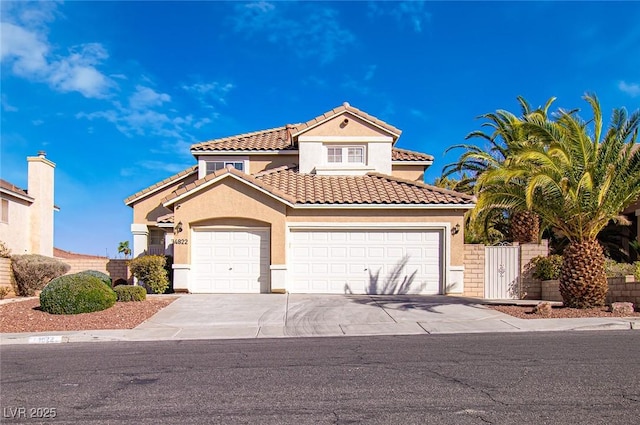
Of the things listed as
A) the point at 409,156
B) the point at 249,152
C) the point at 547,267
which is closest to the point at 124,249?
the point at 249,152

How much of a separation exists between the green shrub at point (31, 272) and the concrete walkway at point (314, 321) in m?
7.03

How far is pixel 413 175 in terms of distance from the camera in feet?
84.7

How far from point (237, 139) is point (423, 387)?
20.5m

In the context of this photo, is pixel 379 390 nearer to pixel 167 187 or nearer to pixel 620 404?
pixel 620 404

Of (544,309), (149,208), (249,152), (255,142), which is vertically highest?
(255,142)

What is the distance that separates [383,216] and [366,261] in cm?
164

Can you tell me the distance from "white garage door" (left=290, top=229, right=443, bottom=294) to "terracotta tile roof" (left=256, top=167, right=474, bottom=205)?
108 cm

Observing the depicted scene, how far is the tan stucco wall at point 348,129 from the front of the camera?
78.2 ft

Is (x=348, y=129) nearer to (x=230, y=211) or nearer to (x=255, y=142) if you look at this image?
(x=255, y=142)

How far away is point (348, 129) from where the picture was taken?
78.4 ft

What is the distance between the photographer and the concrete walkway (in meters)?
12.4

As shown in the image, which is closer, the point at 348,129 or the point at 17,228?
the point at 348,129

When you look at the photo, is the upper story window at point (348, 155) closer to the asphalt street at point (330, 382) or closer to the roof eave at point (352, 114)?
the roof eave at point (352, 114)

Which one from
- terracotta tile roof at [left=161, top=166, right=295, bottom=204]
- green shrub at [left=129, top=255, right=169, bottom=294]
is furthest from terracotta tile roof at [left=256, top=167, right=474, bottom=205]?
green shrub at [left=129, top=255, right=169, bottom=294]
